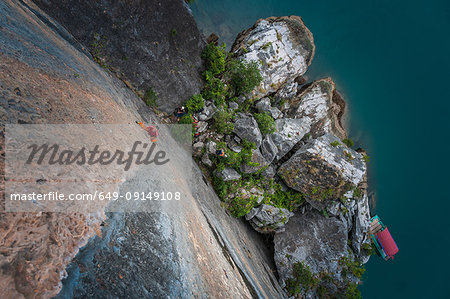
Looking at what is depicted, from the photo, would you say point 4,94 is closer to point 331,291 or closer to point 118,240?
point 118,240

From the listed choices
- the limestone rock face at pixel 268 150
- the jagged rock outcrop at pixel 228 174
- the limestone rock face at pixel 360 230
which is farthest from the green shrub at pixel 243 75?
the limestone rock face at pixel 360 230

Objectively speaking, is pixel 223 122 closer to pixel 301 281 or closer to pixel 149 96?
pixel 149 96

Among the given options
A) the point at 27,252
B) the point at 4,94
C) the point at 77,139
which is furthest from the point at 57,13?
the point at 27,252

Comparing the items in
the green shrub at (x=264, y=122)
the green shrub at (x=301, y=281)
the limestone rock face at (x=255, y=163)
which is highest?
the green shrub at (x=264, y=122)

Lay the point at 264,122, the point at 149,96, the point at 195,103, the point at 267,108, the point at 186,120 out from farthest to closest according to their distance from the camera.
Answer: the point at 267,108, the point at 264,122, the point at 195,103, the point at 186,120, the point at 149,96

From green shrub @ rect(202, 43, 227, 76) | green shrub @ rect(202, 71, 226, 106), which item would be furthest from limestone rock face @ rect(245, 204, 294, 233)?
green shrub @ rect(202, 43, 227, 76)


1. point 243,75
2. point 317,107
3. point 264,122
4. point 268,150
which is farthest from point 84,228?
point 317,107

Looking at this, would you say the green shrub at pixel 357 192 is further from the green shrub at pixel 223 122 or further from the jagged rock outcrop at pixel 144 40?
the jagged rock outcrop at pixel 144 40
